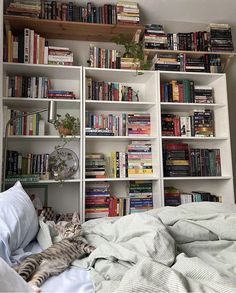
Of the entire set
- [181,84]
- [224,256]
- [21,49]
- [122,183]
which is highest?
[21,49]

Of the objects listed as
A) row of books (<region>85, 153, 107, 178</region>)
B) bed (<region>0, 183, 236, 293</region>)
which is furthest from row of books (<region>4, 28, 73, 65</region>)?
bed (<region>0, 183, 236, 293</region>)

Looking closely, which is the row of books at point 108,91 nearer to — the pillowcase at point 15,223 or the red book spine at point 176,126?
the red book spine at point 176,126

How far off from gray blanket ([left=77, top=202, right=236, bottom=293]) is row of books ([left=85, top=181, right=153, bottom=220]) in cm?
78

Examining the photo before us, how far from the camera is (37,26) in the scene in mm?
2111

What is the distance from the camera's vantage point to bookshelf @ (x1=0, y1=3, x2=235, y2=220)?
205 cm

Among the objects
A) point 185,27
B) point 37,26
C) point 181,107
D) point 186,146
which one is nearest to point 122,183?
point 186,146

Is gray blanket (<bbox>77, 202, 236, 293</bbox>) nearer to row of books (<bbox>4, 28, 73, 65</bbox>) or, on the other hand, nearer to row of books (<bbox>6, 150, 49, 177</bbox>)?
row of books (<bbox>6, 150, 49, 177</bbox>)

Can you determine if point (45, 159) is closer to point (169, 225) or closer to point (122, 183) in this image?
point (122, 183)

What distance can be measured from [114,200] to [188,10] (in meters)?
1.92

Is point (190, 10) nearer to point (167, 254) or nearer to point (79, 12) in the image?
point (79, 12)

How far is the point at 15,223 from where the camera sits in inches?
40.9

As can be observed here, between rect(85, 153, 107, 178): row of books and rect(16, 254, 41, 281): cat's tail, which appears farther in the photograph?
rect(85, 153, 107, 178): row of books

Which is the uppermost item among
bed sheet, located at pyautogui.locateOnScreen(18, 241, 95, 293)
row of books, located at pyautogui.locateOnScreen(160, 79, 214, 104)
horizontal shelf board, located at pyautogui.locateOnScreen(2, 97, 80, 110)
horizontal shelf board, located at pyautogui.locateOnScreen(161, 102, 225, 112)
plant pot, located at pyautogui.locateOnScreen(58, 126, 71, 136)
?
row of books, located at pyautogui.locateOnScreen(160, 79, 214, 104)

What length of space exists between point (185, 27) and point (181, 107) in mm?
897
